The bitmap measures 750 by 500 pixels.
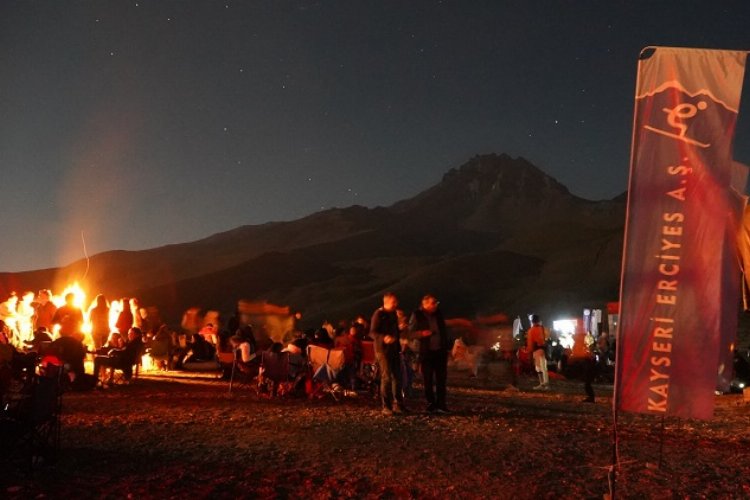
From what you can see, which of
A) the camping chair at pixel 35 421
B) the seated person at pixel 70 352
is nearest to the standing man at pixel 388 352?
the camping chair at pixel 35 421

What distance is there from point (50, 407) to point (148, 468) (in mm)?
1175

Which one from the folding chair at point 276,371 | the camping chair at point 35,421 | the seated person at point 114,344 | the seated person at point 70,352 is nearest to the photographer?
the camping chair at point 35,421

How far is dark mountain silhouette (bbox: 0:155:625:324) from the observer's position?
2472 inches

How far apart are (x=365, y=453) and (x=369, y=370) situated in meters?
6.21

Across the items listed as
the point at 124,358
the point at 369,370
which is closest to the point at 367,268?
the point at 369,370

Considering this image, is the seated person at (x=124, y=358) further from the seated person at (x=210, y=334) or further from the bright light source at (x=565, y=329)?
the bright light source at (x=565, y=329)

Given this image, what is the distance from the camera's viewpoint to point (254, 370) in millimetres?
13062

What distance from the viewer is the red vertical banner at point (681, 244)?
5379 mm

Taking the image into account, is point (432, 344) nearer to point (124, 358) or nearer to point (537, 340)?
point (537, 340)

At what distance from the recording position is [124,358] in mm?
13070

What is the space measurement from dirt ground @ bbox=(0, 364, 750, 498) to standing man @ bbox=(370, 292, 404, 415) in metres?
0.43

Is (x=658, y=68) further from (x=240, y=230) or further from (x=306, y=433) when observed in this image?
(x=240, y=230)

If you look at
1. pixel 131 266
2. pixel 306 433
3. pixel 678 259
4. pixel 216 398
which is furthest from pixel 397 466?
pixel 131 266

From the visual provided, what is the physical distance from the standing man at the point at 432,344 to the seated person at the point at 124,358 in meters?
6.10
